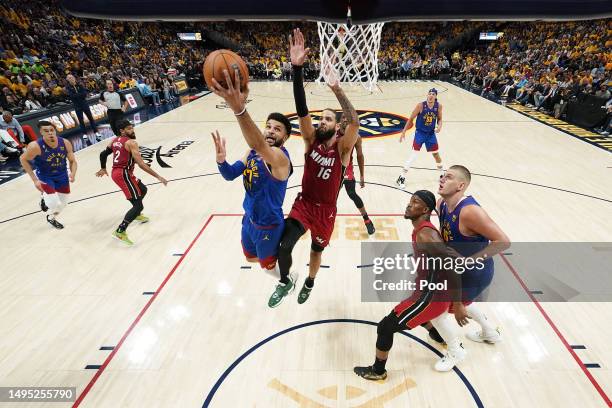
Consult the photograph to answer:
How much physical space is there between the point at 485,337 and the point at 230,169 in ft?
9.09

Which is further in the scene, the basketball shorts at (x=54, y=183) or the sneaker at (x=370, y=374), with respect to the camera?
the basketball shorts at (x=54, y=183)

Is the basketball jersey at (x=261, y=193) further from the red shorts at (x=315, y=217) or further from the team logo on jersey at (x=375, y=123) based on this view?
the team logo on jersey at (x=375, y=123)

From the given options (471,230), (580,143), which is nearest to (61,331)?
(471,230)

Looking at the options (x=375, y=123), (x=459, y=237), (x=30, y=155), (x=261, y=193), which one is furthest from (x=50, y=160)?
(x=375, y=123)

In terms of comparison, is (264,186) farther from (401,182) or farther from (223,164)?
(401,182)

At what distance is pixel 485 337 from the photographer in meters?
3.46

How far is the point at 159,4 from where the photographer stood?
3406mm

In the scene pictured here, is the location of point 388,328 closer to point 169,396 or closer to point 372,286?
point 372,286

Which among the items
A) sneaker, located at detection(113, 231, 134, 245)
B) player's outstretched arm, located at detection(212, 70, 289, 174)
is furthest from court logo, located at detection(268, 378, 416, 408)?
sneaker, located at detection(113, 231, 134, 245)

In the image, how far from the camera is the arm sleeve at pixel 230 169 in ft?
9.61

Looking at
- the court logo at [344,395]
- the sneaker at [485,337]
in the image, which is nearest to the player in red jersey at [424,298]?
the court logo at [344,395]

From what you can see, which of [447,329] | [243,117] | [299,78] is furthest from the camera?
[447,329]

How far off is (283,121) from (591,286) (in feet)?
13.4

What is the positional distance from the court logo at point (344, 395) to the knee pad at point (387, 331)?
40 centimetres
